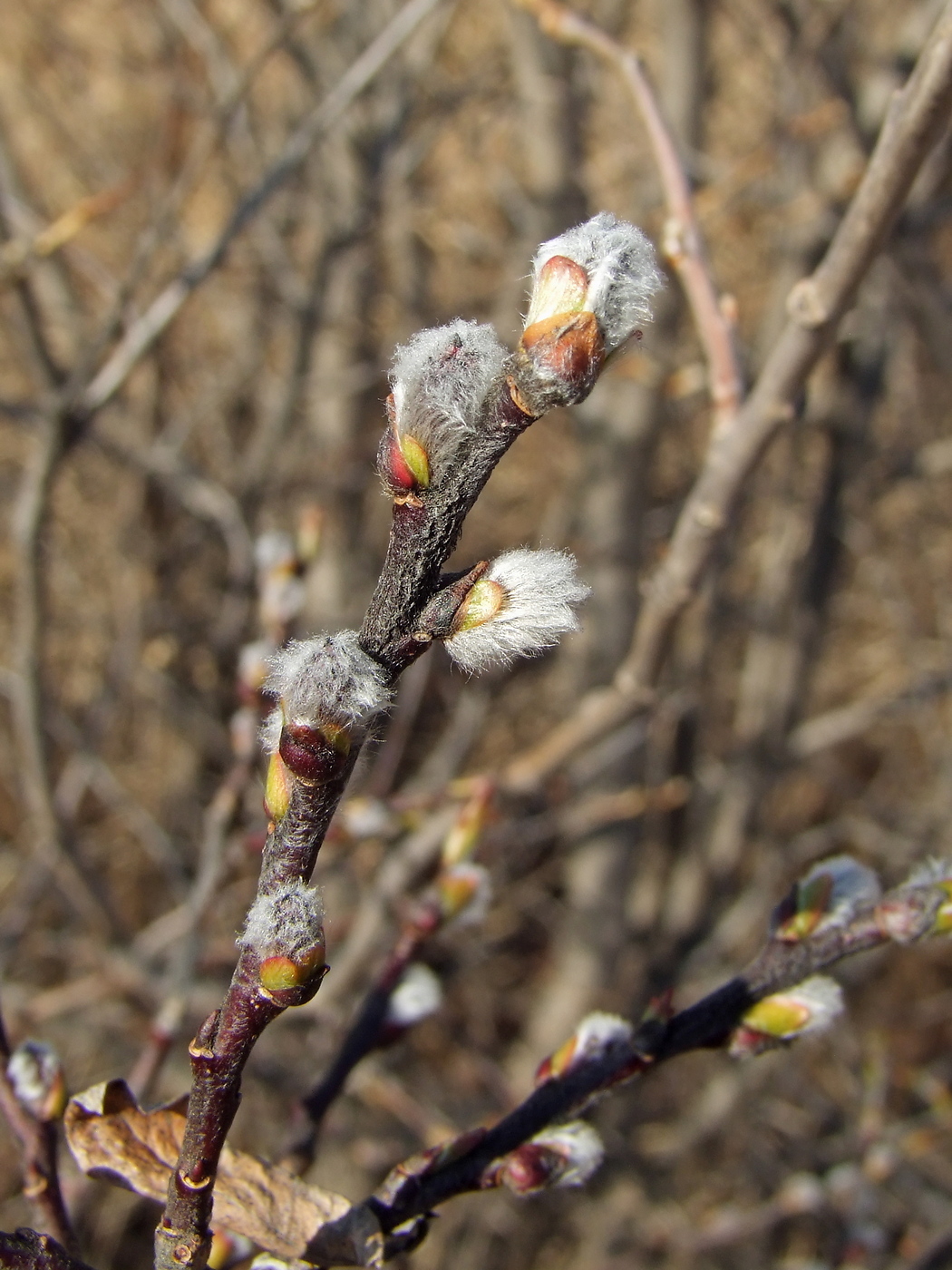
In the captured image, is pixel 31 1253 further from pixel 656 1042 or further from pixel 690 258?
pixel 690 258

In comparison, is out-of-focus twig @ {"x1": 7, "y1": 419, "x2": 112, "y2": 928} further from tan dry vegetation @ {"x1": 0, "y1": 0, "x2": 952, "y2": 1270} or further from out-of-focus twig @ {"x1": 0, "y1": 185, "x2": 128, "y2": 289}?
out-of-focus twig @ {"x1": 0, "y1": 185, "x2": 128, "y2": 289}

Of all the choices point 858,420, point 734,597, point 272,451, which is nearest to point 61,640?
point 272,451

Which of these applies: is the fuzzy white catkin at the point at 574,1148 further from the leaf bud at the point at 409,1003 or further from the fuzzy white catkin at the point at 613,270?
the fuzzy white catkin at the point at 613,270

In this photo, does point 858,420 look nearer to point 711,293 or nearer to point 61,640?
point 711,293

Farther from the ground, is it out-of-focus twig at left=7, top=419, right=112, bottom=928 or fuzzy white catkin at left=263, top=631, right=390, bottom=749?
out-of-focus twig at left=7, top=419, right=112, bottom=928

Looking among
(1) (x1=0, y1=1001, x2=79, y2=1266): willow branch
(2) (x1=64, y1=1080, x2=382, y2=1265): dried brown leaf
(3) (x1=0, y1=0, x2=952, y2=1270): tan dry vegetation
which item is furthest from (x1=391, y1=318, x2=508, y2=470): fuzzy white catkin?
(3) (x1=0, y1=0, x2=952, y2=1270): tan dry vegetation

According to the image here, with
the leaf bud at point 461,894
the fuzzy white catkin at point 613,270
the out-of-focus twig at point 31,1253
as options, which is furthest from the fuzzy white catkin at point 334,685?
the leaf bud at point 461,894

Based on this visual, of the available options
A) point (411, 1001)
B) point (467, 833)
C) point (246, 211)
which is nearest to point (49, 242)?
point (246, 211)
